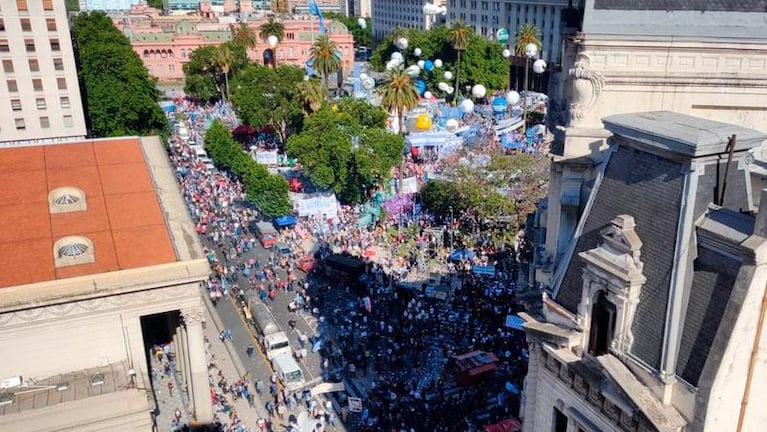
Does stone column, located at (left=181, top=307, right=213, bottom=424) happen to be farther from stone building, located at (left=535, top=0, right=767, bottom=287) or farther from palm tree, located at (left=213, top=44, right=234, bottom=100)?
palm tree, located at (left=213, top=44, right=234, bottom=100)

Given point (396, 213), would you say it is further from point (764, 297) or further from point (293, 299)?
point (764, 297)

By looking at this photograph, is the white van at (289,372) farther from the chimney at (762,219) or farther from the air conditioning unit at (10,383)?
the chimney at (762,219)

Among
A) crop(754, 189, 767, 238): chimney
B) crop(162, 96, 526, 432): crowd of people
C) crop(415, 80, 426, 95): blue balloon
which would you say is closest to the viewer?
crop(754, 189, 767, 238): chimney

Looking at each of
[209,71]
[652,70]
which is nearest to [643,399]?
[652,70]

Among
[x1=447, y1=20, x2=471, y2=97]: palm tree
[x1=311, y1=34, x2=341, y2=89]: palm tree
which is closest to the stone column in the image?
[x1=311, y1=34, x2=341, y2=89]: palm tree

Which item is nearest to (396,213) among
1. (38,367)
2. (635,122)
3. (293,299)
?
(293,299)

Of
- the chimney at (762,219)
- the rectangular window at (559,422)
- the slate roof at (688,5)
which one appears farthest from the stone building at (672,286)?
the slate roof at (688,5)

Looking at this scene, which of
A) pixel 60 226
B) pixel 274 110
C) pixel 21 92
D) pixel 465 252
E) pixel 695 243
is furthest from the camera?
pixel 274 110
